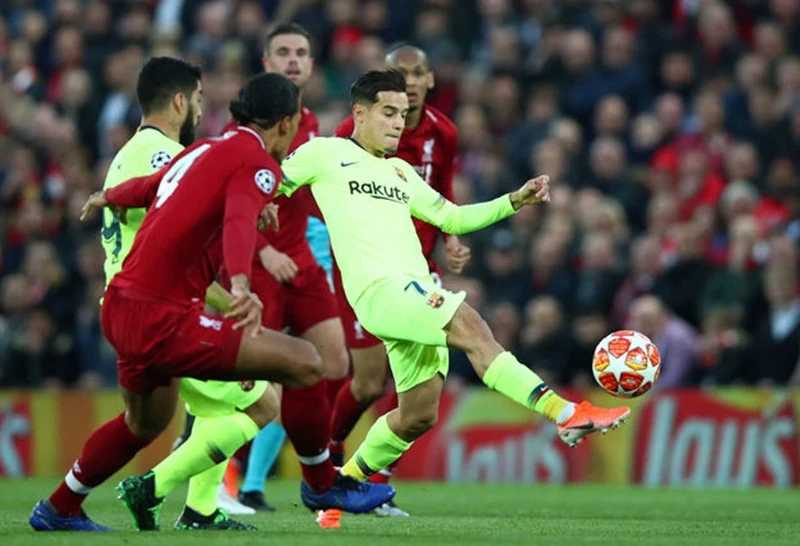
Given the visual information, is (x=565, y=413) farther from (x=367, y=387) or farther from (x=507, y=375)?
(x=367, y=387)

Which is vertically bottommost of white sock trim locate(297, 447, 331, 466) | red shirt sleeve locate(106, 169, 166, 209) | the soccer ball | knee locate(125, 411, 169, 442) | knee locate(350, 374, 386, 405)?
white sock trim locate(297, 447, 331, 466)

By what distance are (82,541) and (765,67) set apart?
1003 centimetres

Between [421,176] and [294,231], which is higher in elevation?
[421,176]

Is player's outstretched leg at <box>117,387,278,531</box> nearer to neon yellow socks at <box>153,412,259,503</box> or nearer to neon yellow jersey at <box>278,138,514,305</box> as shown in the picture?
neon yellow socks at <box>153,412,259,503</box>

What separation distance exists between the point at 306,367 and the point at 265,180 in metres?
0.89

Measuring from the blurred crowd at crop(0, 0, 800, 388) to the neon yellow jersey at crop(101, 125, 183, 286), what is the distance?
12.4 feet

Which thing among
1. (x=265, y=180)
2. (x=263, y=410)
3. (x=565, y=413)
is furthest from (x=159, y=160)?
(x=565, y=413)

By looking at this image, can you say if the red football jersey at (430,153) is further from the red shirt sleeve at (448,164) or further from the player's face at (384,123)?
the player's face at (384,123)

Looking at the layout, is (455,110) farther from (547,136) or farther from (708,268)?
(708,268)

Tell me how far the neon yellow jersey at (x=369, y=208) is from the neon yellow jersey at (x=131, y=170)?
67 centimetres

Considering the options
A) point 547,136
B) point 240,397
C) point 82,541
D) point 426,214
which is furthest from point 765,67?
point 82,541

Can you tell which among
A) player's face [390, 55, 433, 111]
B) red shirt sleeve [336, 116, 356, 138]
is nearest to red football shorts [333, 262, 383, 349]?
red shirt sleeve [336, 116, 356, 138]

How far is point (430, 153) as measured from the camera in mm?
10883

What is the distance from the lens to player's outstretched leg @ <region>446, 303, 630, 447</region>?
8.20m
